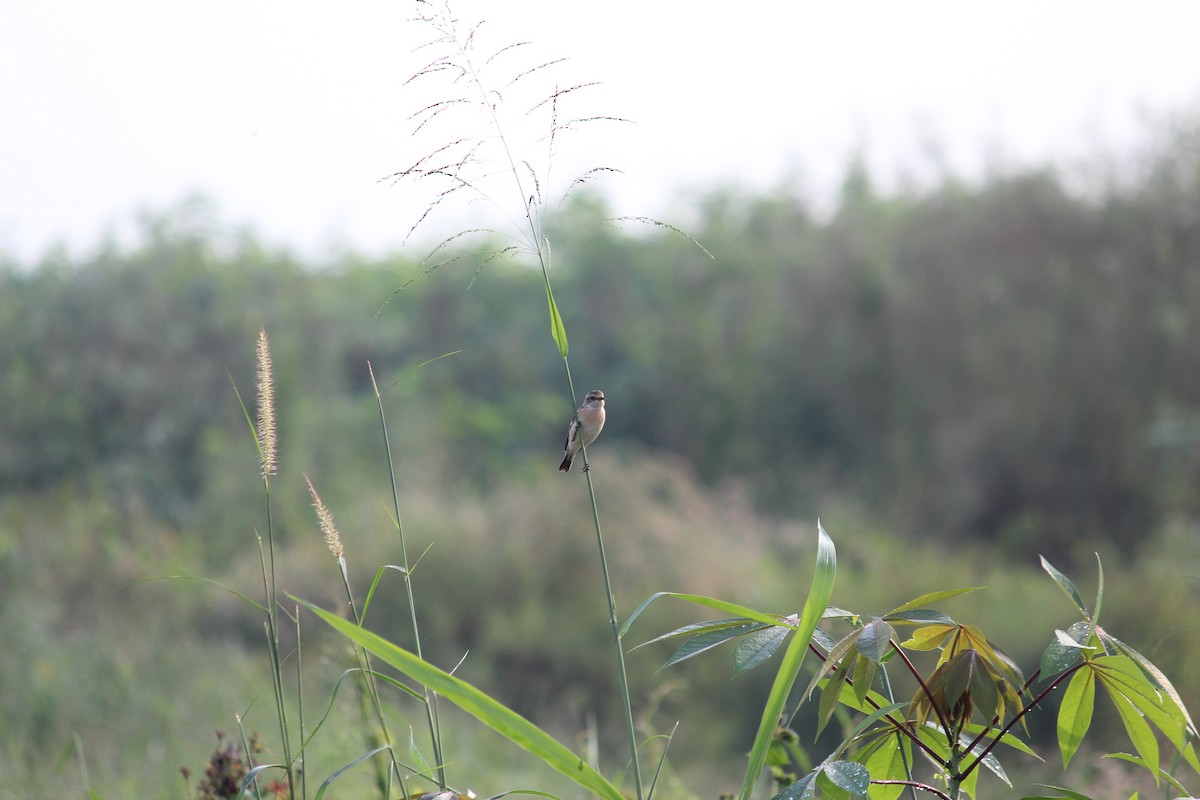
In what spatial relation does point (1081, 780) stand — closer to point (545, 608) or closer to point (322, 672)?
point (322, 672)

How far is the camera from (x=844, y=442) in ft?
55.9

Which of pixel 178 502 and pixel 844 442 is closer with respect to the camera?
Answer: pixel 178 502

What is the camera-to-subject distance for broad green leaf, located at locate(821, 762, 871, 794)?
A: 116cm

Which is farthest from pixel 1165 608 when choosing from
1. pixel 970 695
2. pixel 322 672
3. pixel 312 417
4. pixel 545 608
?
pixel 312 417

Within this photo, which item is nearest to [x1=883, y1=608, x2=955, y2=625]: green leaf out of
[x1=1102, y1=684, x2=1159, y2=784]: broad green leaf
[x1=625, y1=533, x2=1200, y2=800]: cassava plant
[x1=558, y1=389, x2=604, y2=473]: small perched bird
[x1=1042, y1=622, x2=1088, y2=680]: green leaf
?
[x1=625, y1=533, x2=1200, y2=800]: cassava plant

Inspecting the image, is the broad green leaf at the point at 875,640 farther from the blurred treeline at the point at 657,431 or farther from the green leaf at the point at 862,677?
the blurred treeline at the point at 657,431

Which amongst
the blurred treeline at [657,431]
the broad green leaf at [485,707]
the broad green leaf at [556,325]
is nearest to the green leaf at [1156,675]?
the broad green leaf at [485,707]

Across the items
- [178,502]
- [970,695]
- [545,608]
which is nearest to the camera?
[970,695]

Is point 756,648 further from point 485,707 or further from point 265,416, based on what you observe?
point 265,416

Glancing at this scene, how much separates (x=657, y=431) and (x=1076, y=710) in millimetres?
18430

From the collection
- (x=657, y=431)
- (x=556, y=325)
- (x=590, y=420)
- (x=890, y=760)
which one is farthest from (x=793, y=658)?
(x=657, y=431)

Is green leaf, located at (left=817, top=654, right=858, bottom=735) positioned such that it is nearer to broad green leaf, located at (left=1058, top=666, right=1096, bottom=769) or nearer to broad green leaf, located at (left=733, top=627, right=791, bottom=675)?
broad green leaf, located at (left=733, top=627, right=791, bottom=675)

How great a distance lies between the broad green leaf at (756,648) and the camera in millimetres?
1286

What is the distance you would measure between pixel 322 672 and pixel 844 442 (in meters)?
10.9
